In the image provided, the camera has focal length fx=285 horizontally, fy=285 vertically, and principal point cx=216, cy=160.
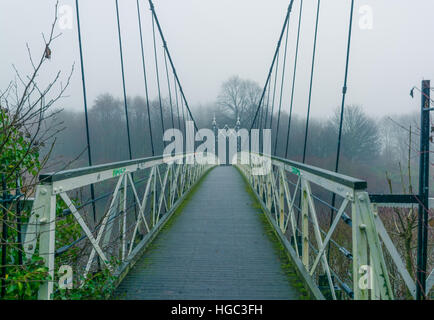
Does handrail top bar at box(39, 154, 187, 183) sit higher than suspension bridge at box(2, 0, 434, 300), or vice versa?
handrail top bar at box(39, 154, 187, 183)

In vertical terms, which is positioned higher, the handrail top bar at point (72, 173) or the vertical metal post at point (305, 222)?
the handrail top bar at point (72, 173)

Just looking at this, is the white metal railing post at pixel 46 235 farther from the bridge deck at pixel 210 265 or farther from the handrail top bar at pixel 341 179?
the handrail top bar at pixel 341 179

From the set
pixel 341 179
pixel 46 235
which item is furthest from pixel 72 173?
pixel 341 179

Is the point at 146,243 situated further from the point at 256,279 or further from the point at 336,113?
the point at 336,113

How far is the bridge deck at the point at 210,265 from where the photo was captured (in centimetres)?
200

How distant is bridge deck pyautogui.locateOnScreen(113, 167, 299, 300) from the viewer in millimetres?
2002

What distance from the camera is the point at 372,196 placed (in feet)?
5.76

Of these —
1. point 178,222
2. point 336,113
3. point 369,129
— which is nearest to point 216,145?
point 336,113

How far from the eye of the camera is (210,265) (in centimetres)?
246

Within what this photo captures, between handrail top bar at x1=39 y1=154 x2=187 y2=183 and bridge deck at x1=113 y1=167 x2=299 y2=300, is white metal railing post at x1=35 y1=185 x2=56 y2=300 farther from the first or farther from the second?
bridge deck at x1=113 y1=167 x2=299 y2=300

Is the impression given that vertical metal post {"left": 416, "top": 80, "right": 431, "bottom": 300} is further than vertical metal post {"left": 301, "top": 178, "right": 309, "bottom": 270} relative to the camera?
No

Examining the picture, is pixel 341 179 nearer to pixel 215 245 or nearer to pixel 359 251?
pixel 359 251

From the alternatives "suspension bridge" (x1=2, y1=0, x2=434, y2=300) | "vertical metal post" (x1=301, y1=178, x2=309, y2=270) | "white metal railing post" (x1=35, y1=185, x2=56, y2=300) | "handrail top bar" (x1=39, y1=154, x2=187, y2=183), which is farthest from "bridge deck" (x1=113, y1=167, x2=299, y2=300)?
"handrail top bar" (x1=39, y1=154, x2=187, y2=183)

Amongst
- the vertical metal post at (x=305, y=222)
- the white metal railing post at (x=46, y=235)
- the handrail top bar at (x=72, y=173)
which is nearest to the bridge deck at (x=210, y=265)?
the vertical metal post at (x=305, y=222)
